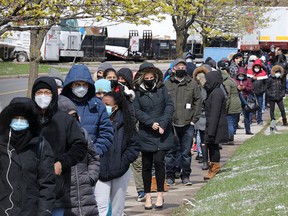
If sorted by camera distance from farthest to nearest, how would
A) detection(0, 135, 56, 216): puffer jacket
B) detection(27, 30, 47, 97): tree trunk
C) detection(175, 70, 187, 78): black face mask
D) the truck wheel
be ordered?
the truck wheel < detection(27, 30, 47, 97): tree trunk < detection(175, 70, 187, 78): black face mask < detection(0, 135, 56, 216): puffer jacket

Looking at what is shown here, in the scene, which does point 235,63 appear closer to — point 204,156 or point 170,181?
point 204,156

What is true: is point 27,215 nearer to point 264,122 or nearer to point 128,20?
point 128,20

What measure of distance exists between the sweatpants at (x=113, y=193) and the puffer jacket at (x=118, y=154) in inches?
2.6

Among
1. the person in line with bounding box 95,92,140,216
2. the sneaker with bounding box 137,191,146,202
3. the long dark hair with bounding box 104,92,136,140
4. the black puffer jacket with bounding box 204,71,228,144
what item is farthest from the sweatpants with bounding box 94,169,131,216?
the black puffer jacket with bounding box 204,71,228,144

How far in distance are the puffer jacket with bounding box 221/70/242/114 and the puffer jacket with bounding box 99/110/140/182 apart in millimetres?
8824

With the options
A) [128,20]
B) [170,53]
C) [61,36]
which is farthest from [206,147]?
[170,53]

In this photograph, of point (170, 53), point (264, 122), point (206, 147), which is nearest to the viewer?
point (206, 147)

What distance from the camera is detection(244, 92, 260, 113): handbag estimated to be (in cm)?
2088

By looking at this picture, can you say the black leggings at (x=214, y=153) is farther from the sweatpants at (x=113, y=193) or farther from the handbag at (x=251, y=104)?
the handbag at (x=251, y=104)

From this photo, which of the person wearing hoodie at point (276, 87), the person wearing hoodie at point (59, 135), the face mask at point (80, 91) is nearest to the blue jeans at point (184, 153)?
the face mask at point (80, 91)

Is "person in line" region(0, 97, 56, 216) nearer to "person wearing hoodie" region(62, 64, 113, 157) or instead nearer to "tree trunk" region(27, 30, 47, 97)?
"person wearing hoodie" region(62, 64, 113, 157)

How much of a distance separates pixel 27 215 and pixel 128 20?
31.7ft

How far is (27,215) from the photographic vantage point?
6.32 meters

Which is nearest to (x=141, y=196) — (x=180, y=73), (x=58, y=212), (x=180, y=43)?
(x=180, y=73)
